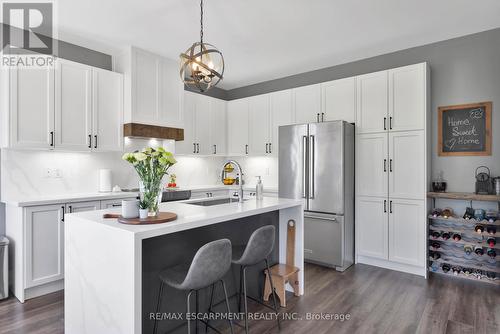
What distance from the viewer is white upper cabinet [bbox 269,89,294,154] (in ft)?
15.4

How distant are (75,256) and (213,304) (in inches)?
44.6

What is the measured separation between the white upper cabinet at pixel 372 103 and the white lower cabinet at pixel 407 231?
1000mm

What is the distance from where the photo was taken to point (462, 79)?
362 cm

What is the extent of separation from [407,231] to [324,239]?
994 mm

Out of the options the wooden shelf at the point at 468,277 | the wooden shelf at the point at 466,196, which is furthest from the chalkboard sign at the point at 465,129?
the wooden shelf at the point at 468,277

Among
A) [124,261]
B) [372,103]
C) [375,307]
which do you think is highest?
[372,103]

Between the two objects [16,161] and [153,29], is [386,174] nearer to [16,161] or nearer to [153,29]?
[153,29]

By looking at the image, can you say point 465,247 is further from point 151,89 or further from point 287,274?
point 151,89

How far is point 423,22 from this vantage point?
3271 mm

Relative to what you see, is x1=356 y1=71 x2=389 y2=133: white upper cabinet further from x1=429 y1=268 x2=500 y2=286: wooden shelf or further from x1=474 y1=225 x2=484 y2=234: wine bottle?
x1=429 y1=268 x2=500 y2=286: wooden shelf

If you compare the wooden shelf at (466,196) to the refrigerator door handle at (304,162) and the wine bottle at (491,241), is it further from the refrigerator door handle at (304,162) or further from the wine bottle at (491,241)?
the refrigerator door handle at (304,162)

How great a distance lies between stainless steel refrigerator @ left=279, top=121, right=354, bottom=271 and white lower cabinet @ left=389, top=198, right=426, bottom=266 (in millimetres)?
502

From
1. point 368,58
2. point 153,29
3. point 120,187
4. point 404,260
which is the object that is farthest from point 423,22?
point 120,187

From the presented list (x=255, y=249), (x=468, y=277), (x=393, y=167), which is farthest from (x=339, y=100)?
(x=255, y=249)
